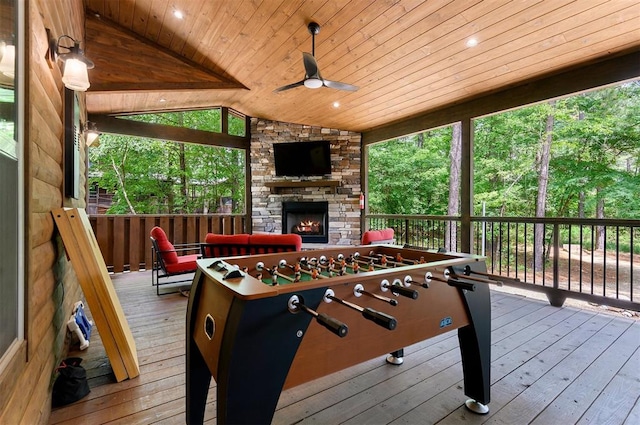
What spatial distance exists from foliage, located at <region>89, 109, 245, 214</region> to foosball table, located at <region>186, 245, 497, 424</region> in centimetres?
680

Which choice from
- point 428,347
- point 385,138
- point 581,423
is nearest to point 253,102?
point 385,138

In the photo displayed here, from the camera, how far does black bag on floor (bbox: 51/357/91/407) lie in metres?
1.77

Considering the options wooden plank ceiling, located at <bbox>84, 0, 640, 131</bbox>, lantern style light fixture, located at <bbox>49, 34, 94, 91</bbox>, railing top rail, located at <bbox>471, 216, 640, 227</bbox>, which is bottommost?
railing top rail, located at <bbox>471, 216, 640, 227</bbox>

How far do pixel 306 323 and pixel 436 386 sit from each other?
1.37m

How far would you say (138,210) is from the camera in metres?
8.23

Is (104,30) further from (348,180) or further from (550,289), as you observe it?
(550,289)

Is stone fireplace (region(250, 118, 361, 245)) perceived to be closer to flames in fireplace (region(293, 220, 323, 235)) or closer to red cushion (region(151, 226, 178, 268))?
flames in fireplace (region(293, 220, 323, 235))

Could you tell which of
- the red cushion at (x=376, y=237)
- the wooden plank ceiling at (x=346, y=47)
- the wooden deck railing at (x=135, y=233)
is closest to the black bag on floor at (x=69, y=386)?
the red cushion at (x=376, y=237)

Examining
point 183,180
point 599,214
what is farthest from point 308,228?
point 599,214

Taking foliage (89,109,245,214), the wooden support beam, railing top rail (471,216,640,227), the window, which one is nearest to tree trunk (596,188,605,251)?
railing top rail (471,216,640,227)

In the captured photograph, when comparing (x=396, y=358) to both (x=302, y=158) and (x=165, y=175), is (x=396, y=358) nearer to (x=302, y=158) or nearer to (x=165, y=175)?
(x=302, y=158)

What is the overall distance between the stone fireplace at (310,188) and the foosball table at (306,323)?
4712mm

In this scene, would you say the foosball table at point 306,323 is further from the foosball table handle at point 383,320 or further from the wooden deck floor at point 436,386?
the wooden deck floor at point 436,386

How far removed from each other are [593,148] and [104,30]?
Answer: 30.0ft
